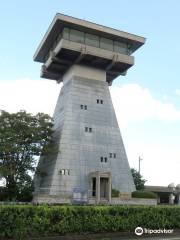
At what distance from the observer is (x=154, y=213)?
26.8 metres

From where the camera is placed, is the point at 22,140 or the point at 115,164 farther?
the point at 115,164

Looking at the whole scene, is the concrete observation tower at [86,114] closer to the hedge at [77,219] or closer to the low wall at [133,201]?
the low wall at [133,201]

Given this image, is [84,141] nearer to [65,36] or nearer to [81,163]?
[81,163]

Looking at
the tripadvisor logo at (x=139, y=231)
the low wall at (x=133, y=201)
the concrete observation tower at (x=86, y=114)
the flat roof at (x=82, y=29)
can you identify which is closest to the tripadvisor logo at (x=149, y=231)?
the tripadvisor logo at (x=139, y=231)

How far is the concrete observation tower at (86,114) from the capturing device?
55.2 m

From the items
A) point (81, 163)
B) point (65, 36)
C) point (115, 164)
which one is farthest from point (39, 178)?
point (65, 36)

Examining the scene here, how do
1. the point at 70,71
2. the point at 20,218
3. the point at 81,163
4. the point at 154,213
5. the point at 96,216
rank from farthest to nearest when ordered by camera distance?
the point at 70,71 < the point at 81,163 < the point at 154,213 < the point at 96,216 < the point at 20,218

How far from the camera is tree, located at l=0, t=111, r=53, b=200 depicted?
5142 cm

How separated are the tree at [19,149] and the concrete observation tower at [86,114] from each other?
2.92 m

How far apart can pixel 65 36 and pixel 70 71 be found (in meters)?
6.42

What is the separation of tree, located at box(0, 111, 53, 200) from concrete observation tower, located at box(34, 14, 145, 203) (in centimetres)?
292

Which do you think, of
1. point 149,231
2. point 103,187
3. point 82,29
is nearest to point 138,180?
point 103,187

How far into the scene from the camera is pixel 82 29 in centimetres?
6156

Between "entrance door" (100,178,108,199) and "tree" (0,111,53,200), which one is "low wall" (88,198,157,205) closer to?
"entrance door" (100,178,108,199)
